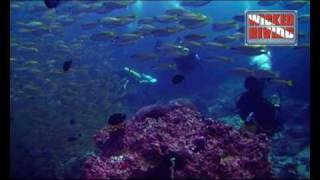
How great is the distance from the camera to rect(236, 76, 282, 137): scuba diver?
8367 mm

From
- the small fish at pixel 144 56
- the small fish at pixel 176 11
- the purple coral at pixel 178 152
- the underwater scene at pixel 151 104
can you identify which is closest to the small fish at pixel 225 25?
the underwater scene at pixel 151 104

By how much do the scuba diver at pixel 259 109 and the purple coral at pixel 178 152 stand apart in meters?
1.21

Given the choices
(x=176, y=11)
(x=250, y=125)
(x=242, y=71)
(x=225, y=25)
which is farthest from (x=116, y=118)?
(x=225, y=25)

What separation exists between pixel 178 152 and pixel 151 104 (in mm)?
7044

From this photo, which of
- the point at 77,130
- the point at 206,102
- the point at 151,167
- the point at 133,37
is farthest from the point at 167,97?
the point at 151,167

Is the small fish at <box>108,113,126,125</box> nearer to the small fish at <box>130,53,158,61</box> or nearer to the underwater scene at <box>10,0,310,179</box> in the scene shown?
the underwater scene at <box>10,0,310,179</box>

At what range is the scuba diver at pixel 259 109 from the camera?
8367 mm

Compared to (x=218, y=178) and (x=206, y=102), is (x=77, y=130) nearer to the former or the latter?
(x=218, y=178)

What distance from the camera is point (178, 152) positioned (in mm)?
6352

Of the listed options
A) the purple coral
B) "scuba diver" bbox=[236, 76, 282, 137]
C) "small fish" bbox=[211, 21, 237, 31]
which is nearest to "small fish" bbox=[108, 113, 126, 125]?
the purple coral

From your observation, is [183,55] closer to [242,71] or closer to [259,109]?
[242,71]

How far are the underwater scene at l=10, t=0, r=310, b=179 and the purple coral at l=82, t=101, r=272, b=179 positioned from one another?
16 millimetres

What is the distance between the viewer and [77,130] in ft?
37.0
